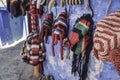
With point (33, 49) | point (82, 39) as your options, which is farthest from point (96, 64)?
point (33, 49)

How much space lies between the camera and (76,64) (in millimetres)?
1907

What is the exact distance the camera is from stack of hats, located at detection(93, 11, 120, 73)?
1090 mm

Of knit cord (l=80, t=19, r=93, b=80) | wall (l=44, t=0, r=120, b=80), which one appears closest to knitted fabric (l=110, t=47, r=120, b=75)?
wall (l=44, t=0, r=120, b=80)

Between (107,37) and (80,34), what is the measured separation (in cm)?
46

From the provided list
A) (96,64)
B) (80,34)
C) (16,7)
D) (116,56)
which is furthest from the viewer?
(16,7)

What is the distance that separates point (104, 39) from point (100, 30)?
71 mm

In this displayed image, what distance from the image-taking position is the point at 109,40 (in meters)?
1.11

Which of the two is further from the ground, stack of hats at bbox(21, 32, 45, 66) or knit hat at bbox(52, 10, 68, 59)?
knit hat at bbox(52, 10, 68, 59)

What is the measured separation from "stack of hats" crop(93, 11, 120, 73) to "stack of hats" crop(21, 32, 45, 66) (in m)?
1.69

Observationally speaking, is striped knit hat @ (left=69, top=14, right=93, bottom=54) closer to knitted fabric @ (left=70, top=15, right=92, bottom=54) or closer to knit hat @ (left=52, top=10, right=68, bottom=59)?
knitted fabric @ (left=70, top=15, right=92, bottom=54)

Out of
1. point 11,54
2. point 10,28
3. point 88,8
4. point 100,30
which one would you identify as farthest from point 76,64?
point 10,28

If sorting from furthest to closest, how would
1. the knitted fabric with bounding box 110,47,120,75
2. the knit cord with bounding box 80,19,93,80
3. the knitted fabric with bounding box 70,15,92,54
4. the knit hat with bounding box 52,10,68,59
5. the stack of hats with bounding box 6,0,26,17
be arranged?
the stack of hats with bounding box 6,0,26,17, the knit hat with bounding box 52,10,68,59, the knit cord with bounding box 80,19,93,80, the knitted fabric with bounding box 70,15,92,54, the knitted fabric with bounding box 110,47,120,75

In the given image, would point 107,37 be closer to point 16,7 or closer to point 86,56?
point 86,56

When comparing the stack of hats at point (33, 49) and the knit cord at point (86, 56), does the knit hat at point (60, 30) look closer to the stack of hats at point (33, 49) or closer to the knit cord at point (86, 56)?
the knit cord at point (86, 56)
